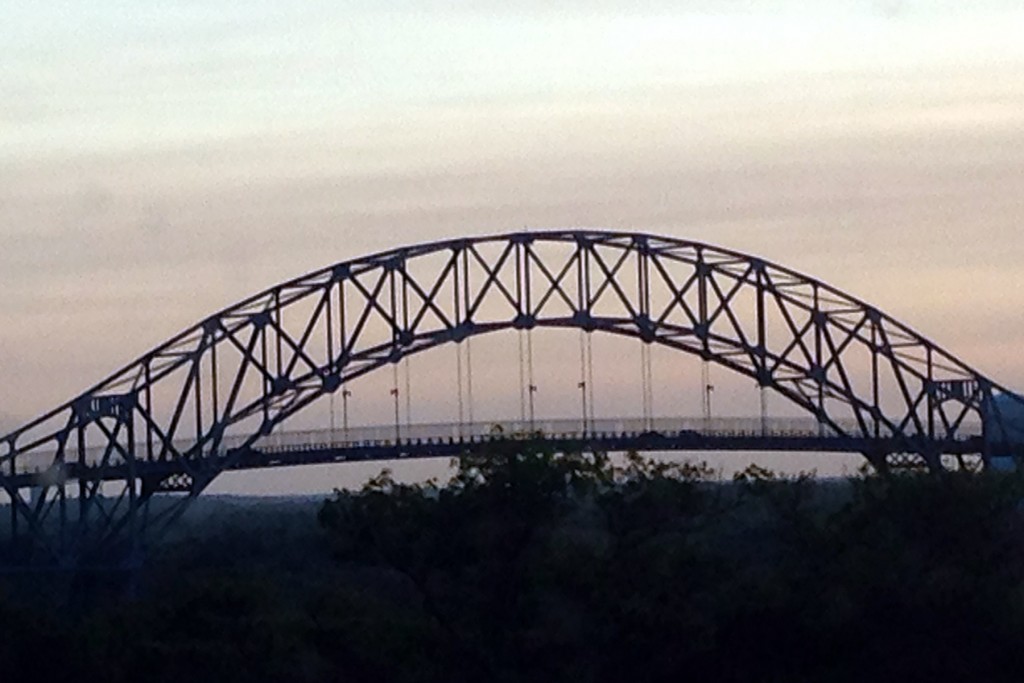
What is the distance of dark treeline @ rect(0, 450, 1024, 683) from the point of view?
73375 mm

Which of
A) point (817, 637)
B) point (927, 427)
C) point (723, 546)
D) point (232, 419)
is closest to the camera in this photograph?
point (817, 637)

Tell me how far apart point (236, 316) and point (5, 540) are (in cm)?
1741

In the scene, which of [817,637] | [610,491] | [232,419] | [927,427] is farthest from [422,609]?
[927,427]

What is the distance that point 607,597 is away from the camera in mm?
74500

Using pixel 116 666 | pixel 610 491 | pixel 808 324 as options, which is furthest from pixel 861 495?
pixel 808 324

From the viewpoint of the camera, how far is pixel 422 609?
80500 millimetres

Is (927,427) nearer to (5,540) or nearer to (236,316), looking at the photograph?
(236,316)

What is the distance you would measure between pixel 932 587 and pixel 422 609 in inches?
562

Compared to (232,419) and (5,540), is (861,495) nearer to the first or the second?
(232,419)

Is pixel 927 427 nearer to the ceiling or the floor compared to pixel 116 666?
nearer to the ceiling

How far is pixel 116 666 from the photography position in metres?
78.6

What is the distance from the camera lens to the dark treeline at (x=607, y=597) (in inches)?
2889

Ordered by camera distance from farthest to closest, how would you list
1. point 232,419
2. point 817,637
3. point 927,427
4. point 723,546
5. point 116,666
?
1. point 927,427
2. point 232,419
3. point 723,546
4. point 116,666
5. point 817,637

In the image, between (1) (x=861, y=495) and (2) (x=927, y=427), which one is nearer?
(1) (x=861, y=495)
